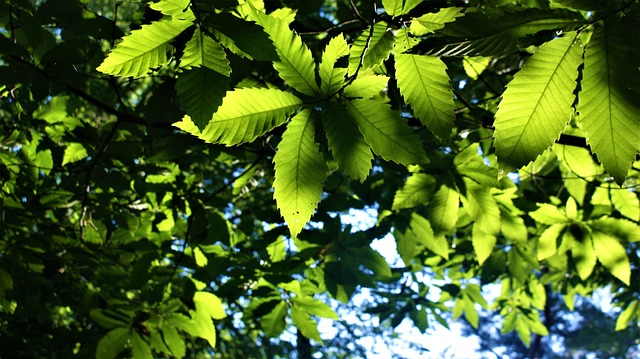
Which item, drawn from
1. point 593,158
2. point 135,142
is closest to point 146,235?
point 135,142

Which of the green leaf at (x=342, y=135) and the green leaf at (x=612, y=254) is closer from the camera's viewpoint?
the green leaf at (x=342, y=135)

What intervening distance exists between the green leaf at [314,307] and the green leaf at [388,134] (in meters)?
1.72

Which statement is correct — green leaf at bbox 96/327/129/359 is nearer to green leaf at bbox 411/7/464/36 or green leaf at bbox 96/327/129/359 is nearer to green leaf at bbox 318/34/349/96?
green leaf at bbox 318/34/349/96

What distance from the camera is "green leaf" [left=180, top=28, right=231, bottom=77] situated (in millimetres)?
819

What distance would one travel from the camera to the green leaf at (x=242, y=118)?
83 centimetres

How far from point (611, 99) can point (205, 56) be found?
0.63 m

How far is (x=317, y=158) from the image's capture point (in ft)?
2.86

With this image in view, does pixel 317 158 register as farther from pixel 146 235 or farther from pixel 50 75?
pixel 146 235

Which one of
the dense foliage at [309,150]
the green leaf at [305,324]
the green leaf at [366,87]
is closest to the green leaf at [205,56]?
the dense foliage at [309,150]

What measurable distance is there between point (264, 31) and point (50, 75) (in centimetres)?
123

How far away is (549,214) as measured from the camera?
→ 206 cm

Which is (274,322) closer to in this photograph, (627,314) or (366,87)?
(366,87)

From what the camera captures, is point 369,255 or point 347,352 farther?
point 347,352

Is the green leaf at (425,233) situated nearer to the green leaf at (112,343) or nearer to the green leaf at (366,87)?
the green leaf at (112,343)
